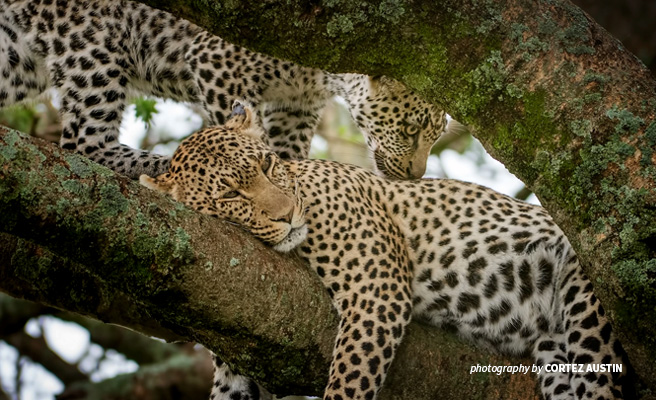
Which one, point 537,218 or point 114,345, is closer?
point 537,218

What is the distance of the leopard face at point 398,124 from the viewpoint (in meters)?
8.37

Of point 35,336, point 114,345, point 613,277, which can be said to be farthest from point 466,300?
point 35,336

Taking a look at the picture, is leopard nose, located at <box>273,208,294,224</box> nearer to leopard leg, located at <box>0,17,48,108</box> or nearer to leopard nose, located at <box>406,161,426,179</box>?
leopard nose, located at <box>406,161,426,179</box>

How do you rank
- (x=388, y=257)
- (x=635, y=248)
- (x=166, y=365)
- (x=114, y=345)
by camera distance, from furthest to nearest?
(x=114, y=345), (x=166, y=365), (x=388, y=257), (x=635, y=248)

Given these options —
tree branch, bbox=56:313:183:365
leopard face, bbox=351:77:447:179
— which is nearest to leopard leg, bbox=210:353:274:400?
leopard face, bbox=351:77:447:179

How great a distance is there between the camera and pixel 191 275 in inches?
170

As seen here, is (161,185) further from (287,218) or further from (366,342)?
(366,342)

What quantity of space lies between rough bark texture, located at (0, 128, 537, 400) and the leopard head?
0.31 metres

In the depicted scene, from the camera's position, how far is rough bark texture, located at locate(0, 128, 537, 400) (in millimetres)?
3844

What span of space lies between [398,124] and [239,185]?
3124 mm

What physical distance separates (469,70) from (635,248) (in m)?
1.10

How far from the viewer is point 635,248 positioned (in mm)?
3678

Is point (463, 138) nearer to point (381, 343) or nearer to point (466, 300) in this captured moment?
point (466, 300)

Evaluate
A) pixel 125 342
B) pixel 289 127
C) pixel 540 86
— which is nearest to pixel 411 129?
pixel 289 127
